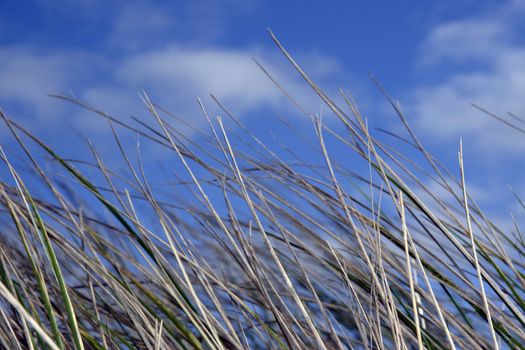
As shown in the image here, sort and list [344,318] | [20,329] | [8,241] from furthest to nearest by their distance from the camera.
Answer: [344,318]
[8,241]
[20,329]

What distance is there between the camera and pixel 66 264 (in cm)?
117

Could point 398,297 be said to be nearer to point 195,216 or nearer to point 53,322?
point 195,216

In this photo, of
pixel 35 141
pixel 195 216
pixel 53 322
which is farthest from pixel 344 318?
pixel 53 322

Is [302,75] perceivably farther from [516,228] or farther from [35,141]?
[516,228]

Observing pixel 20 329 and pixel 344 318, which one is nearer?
pixel 20 329

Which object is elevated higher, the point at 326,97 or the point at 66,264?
the point at 326,97

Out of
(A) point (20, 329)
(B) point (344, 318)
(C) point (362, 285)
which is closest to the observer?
(A) point (20, 329)

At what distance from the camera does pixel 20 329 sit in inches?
35.2

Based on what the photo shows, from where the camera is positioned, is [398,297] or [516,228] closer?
[398,297]

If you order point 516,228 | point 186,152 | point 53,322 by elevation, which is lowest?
point 53,322

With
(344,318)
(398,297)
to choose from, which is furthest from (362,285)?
(344,318)

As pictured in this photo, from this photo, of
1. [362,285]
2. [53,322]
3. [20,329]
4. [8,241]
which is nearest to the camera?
[53,322]

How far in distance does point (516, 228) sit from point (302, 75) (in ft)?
1.87

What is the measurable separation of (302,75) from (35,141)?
353mm
